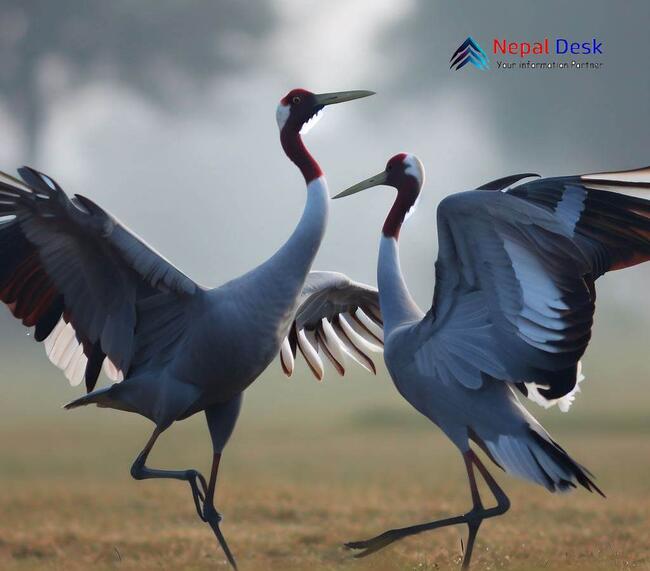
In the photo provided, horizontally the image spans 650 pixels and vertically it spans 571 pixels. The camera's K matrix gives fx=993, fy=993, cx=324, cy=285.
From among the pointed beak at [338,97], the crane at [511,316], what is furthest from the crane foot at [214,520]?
the pointed beak at [338,97]

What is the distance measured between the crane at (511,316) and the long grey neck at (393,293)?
0.43 feet

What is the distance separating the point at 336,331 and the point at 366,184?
1583 millimetres

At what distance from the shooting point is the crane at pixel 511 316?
534cm

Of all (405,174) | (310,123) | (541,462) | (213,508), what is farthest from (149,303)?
(541,462)

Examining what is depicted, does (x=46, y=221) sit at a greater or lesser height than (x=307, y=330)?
greater

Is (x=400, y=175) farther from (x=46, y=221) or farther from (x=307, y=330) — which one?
(x=46, y=221)

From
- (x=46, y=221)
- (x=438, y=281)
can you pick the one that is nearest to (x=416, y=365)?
(x=438, y=281)

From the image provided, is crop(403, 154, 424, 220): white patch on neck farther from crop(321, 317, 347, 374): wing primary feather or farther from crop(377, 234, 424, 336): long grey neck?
crop(321, 317, 347, 374): wing primary feather

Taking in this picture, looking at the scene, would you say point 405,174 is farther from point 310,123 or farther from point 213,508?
point 213,508

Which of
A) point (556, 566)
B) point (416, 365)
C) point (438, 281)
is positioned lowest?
point (556, 566)

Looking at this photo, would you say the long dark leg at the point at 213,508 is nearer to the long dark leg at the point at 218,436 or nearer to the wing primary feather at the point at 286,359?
the long dark leg at the point at 218,436

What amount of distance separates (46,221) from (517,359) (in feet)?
9.57

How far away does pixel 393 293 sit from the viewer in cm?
636

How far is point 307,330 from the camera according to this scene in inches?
311
